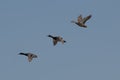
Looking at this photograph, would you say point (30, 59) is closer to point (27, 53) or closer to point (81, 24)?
point (27, 53)

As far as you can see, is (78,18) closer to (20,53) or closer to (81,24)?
(81,24)

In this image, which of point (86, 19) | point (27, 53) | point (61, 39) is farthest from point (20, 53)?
point (86, 19)

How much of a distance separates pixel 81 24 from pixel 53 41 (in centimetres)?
709

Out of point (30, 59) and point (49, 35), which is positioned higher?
point (49, 35)

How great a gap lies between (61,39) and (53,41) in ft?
8.40

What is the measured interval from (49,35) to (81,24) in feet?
24.8

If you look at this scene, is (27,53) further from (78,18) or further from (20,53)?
(78,18)

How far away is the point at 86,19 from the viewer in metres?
72.7

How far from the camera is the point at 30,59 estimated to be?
75062 millimetres

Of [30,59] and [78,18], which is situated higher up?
[78,18]

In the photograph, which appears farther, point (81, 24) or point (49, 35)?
point (49, 35)

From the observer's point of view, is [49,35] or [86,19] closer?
[86,19]

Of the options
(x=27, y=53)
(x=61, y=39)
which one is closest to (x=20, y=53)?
(x=27, y=53)

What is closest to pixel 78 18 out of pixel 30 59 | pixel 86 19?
pixel 86 19
